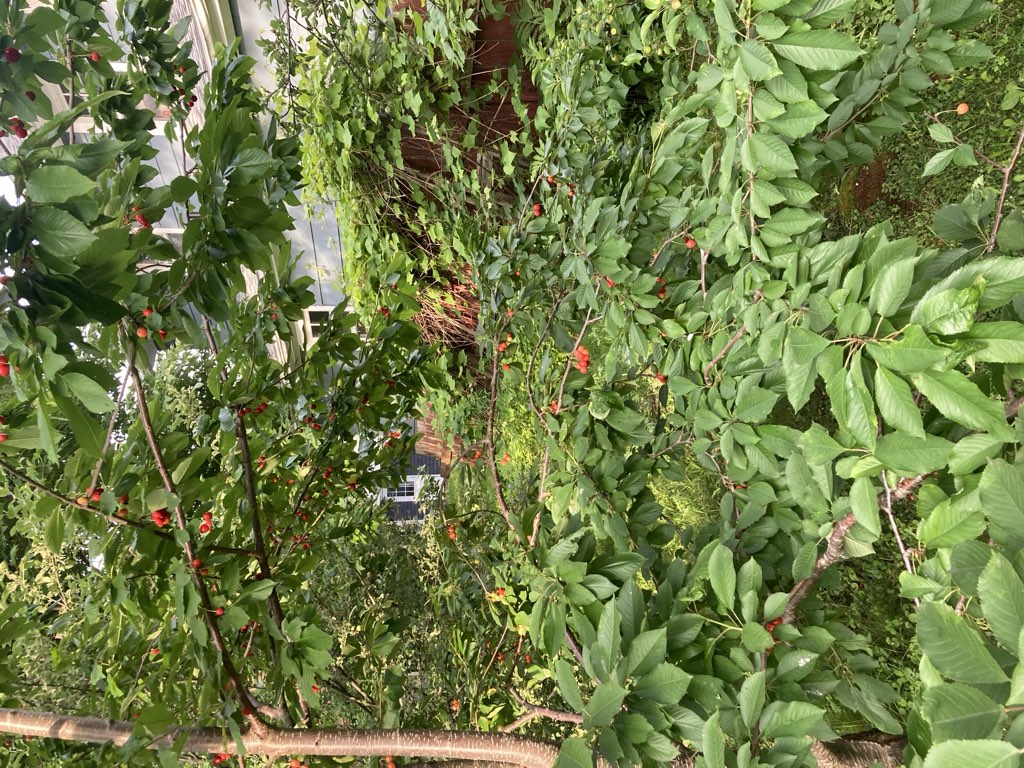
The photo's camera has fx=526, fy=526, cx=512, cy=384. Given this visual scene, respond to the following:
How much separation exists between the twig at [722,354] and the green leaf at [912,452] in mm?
363

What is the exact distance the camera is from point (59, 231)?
52cm

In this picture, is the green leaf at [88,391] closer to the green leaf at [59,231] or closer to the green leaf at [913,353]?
the green leaf at [59,231]

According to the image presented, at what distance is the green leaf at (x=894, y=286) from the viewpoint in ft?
1.75

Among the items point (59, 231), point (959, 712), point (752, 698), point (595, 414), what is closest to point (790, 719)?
point (752, 698)

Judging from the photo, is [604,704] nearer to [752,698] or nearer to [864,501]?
[752,698]

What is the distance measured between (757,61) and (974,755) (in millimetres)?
774

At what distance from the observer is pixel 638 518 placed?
112 cm

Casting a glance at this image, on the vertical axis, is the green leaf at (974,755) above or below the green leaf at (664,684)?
above

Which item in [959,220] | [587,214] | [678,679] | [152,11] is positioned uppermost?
[152,11]

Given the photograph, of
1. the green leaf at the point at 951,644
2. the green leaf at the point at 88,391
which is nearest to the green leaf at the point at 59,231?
the green leaf at the point at 88,391

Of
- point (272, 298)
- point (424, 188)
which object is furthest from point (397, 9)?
point (272, 298)

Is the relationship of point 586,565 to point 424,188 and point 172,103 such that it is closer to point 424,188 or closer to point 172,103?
point 172,103

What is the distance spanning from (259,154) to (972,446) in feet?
3.07

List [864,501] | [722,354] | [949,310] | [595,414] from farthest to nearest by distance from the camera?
1. [595,414]
2. [722,354]
3. [864,501]
4. [949,310]
